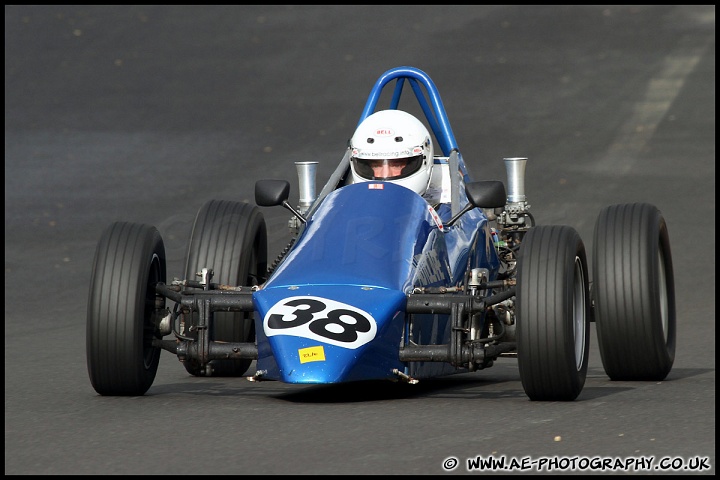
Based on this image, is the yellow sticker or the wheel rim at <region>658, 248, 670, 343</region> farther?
the wheel rim at <region>658, 248, 670, 343</region>

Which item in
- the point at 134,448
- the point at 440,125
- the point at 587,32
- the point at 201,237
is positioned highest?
the point at 587,32

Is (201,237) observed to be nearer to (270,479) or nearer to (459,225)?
(459,225)

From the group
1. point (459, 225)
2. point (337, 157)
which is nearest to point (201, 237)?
point (459, 225)

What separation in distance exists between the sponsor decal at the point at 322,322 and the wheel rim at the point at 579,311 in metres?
1.65

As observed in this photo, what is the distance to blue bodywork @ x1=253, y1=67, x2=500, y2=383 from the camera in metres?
9.45

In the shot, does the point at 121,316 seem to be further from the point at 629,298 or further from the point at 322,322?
the point at 629,298

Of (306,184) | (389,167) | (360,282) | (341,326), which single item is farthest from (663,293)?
(341,326)

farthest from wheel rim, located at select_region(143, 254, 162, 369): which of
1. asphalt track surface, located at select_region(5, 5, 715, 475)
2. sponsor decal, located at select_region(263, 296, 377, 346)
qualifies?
sponsor decal, located at select_region(263, 296, 377, 346)

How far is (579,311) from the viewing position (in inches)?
425

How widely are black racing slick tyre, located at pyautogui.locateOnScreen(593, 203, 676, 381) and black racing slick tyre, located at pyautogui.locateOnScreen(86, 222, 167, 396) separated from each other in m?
3.04

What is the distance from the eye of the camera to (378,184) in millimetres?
11359

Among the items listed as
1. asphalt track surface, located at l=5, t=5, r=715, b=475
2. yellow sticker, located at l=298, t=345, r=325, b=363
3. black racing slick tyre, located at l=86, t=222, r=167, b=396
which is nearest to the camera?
asphalt track surface, located at l=5, t=5, r=715, b=475

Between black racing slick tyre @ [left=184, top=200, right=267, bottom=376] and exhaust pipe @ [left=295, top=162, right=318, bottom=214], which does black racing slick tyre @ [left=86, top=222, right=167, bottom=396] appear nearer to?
black racing slick tyre @ [left=184, top=200, right=267, bottom=376]

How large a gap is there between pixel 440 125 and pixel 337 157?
9177 mm
